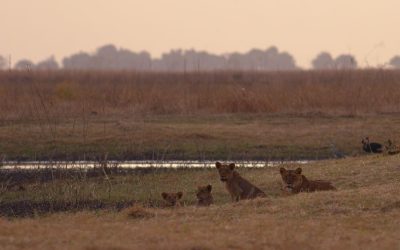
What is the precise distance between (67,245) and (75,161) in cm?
1159

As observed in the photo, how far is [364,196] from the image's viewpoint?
1290 cm

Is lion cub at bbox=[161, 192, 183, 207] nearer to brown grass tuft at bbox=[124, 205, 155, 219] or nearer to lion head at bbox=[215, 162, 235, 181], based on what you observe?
lion head at bbox=[215, 162, 235, 181]

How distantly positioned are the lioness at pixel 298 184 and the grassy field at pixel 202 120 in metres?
7.51

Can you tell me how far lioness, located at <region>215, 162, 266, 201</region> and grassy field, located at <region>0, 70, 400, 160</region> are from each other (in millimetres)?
6575

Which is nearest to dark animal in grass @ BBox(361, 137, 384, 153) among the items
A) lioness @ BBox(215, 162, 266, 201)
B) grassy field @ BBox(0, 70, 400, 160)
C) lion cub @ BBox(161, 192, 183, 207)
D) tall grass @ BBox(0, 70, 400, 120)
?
grassy field @ BBox(0, 70, 400, 160)

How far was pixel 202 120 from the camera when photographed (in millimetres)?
29016

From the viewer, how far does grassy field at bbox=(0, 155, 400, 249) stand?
403 inches

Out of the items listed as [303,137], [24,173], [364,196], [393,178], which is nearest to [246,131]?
[303,137]

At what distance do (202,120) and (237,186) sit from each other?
1399 centimetres

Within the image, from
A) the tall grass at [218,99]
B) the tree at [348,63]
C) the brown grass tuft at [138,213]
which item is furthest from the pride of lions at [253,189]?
the tree at [348,63]

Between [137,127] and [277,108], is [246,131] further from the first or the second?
[277,108]

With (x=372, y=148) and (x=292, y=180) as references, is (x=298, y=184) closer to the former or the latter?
(x=292, y=180)

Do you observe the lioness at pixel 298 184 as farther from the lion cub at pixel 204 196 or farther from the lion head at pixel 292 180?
the lion cub at pixel 204 196

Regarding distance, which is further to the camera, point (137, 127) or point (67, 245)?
point (137, 127)
